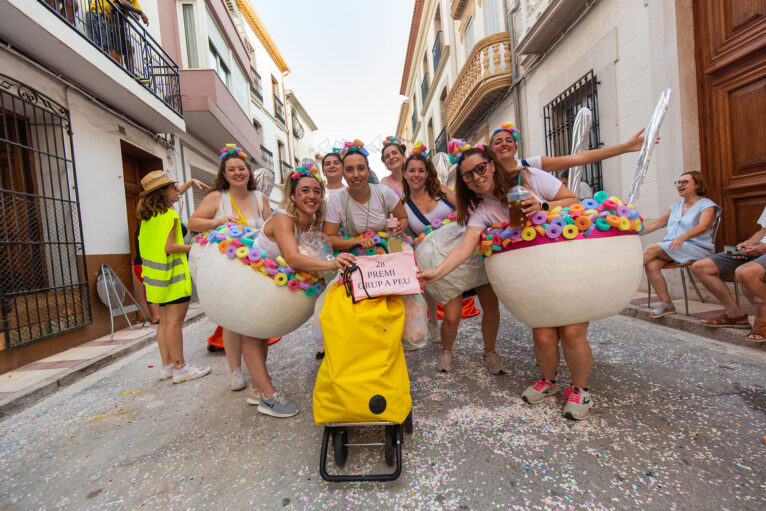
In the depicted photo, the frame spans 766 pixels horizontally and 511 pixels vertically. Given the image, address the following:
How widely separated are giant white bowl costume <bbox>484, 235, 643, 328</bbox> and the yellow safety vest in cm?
275

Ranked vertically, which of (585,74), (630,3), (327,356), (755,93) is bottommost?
(327,356)

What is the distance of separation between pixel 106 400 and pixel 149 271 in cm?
105

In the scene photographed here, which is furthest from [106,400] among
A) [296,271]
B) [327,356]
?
[327,356]

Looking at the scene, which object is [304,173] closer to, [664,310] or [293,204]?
[293,204]

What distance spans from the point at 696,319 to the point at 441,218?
111 inches

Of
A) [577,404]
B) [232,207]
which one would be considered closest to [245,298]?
[232,207]

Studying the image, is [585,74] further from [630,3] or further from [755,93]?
[755,93]

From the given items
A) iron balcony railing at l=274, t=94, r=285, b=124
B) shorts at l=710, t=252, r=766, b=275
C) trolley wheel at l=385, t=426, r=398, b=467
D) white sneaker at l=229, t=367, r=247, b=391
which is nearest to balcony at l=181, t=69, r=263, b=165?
white sneaker at l=229, t=367, r=247, b=391

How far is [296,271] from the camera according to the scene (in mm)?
2154

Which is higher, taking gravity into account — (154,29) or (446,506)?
(154,29)

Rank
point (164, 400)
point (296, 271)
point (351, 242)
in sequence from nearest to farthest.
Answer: point (296, 271) < point (351, 242) < point (164, 400)

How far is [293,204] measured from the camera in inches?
91.3

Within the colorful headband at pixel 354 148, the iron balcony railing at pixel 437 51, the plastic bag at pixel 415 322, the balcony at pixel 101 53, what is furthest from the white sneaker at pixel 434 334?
the iron balcony railing at pixel 437 51

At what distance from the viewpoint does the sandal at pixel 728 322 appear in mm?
3233
